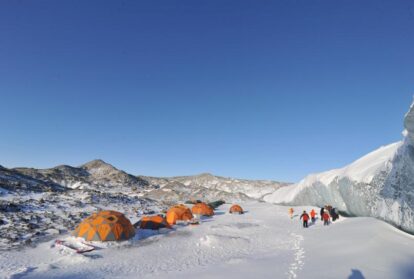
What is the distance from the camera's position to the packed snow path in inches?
482

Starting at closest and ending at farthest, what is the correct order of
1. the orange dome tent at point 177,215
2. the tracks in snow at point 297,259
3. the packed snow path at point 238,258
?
the tracks in snow at point 297,259 < the packed snow path at point 238,258 < the orange dome tent at point 177,215

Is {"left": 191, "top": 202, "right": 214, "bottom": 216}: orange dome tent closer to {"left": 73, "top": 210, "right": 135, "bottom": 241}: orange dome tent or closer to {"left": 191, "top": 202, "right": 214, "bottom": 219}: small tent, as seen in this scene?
{"left": 191, "top": 202, "right": 214, "bottom": 219}: small tent

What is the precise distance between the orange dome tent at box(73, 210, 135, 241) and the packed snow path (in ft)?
2.26

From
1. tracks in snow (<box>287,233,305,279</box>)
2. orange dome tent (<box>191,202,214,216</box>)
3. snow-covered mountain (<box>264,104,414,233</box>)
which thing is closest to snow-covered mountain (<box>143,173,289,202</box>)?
orange dome tent (<box>191,202,214,216</box>)

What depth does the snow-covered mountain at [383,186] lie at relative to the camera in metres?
15.0

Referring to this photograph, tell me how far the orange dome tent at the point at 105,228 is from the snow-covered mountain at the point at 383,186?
1728 cm

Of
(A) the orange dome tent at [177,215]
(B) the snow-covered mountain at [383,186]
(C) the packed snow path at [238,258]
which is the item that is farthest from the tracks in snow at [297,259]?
(A) the orange dome tent at [177,215]

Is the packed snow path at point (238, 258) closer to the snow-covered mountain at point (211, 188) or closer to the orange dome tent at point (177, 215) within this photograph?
the orange dome tent at point (177, 215)

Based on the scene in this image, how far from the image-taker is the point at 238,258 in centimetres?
1541

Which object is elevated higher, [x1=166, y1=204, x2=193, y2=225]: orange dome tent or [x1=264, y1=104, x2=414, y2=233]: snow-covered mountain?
[x1=264, y1=104, x2=414, y2=233]: snow-covered mountain

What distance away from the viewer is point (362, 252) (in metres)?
14.2

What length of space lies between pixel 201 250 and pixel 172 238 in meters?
4.87

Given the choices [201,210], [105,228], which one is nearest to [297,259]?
[105,228]

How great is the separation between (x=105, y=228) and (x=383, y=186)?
17979 mm
